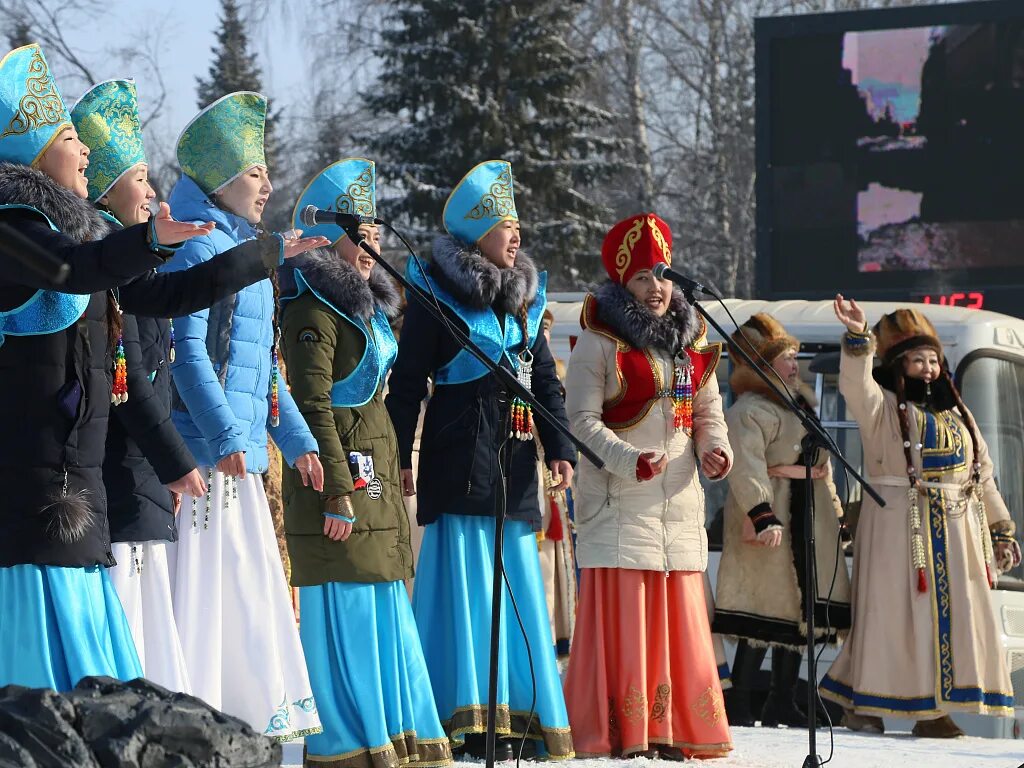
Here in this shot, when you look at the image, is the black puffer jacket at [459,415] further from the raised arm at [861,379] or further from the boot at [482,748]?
the raised arm at [861,379]

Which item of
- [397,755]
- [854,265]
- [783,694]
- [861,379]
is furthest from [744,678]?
[854,265]

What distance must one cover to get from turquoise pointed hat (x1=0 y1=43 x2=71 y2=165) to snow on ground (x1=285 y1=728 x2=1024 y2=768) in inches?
103

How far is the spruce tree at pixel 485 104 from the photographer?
24.7 metres

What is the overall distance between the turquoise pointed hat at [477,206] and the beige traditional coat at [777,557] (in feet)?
7.04

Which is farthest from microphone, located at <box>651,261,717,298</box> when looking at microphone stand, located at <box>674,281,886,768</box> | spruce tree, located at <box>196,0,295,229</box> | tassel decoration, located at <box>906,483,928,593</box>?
spruce tree, located at <box>196,0,295,229</box>

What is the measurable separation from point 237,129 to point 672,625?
247 cm

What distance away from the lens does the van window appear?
9.80m

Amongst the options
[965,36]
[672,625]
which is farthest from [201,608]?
[965,36]

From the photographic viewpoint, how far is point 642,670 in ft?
21.1

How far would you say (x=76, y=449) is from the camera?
421cm

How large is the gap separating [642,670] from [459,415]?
1.16 meters

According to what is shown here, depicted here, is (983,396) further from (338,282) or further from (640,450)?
(338,282)

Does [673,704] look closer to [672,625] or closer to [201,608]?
[672,625]

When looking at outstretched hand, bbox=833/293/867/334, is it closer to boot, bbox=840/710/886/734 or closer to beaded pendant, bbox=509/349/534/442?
beaded pendant, bbox=509/349/534/442
